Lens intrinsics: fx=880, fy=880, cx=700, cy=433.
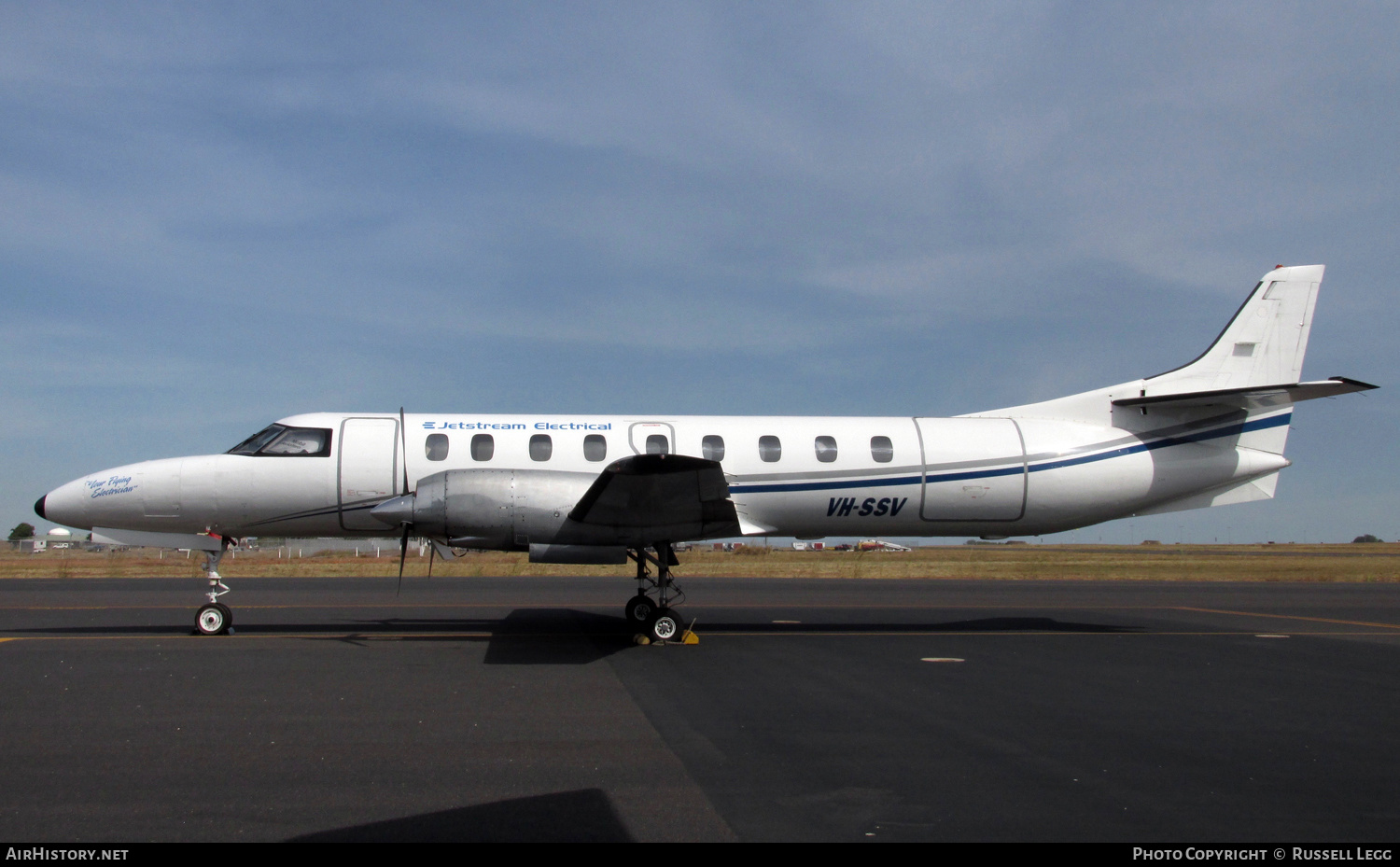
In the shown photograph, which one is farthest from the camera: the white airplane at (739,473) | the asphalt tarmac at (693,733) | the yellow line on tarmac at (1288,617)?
the yellow line on tarmac at (1288,617)

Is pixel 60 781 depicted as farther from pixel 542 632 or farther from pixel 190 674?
pixel 542 632

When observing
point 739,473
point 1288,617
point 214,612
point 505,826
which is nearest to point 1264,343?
point 1288,617

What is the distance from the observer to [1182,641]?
523 inches

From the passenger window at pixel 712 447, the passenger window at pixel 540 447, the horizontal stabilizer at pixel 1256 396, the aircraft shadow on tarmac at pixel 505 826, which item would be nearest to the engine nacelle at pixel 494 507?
the passenger window at pixel 540 447

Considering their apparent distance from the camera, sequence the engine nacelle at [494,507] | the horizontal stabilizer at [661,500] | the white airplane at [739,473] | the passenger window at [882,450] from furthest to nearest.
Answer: the passenger window at [882,450] < the white airplane at [739,473] < the engine nacelle at [494,507] < the horizontal stabilizer at [661,500]

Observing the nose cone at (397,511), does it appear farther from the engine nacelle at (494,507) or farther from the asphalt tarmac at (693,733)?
the asphalt tarmac at (693,733)

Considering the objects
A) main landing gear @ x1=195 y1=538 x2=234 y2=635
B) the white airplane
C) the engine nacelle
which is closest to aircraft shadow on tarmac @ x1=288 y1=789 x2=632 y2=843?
the white airplane

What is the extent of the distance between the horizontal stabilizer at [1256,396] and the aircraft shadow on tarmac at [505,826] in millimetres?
12208

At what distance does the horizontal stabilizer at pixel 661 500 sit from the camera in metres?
9.99

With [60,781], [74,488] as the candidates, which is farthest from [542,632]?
[60,781]

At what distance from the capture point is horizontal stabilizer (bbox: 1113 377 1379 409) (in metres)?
12.8

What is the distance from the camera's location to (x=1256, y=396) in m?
13.7

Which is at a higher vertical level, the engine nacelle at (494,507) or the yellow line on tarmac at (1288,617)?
the engine nacelle at (494,507)

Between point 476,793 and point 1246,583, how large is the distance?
30.7m
